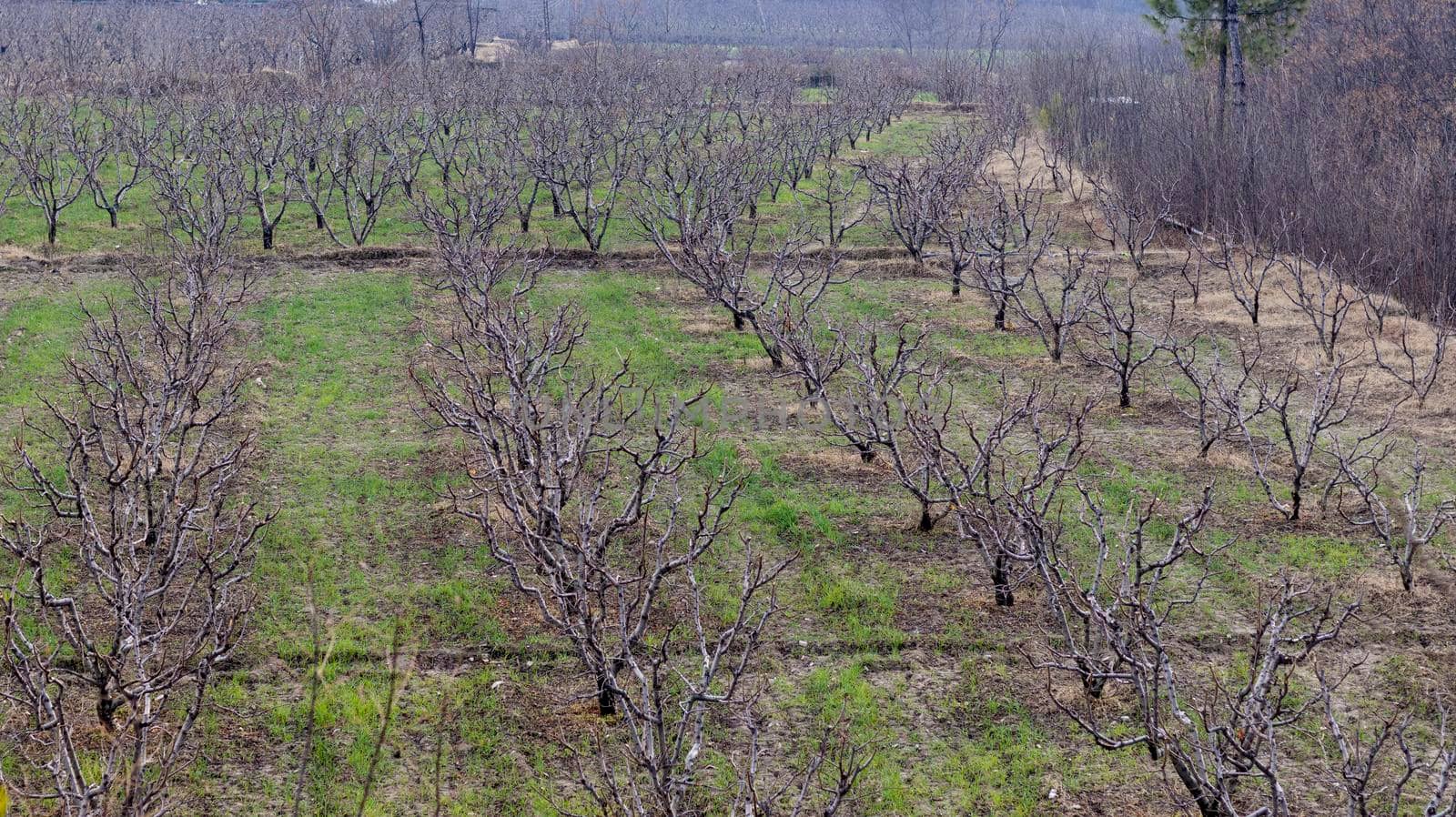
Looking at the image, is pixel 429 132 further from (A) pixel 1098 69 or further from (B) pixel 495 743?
(B) pixel 495 743

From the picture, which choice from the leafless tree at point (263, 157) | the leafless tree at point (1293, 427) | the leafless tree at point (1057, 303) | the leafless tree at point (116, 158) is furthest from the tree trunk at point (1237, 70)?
the leafless tree at point (116, 158)

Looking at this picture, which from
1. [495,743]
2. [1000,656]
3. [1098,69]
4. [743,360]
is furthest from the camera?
[1098,69]

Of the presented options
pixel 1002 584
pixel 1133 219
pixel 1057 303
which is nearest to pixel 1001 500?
pixel 1002 584

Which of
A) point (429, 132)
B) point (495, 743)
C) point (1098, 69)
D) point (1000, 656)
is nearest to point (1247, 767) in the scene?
point (1000, 656)

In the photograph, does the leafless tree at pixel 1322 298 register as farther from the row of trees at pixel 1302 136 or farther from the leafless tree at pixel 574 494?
the leafless tree at pixel 574 494

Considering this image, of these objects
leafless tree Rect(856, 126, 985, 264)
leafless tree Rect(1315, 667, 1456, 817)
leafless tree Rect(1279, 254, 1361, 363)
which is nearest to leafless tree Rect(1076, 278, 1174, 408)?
leafless tree Rect(1279, 254, 1361, 363)

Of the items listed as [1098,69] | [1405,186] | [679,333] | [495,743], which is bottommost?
[495,743]

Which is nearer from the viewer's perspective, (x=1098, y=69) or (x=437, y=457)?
(x=437, y=457)

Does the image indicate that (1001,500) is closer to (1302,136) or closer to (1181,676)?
(1181,676)
